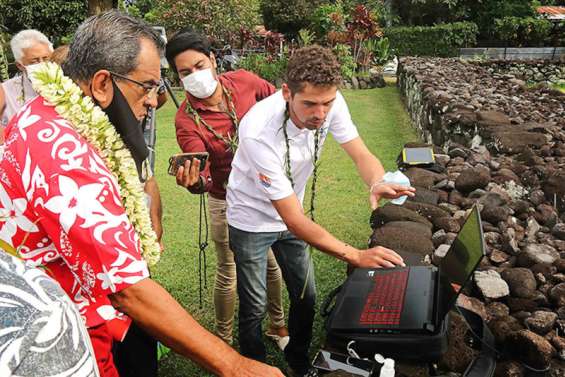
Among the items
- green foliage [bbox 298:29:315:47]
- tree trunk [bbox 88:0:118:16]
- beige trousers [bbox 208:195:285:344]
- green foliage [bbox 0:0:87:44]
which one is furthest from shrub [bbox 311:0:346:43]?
beige trousers [bbox 208:195:285:344]

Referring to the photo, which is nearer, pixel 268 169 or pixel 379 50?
pixel 268 169

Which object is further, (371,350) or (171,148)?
(171,148)

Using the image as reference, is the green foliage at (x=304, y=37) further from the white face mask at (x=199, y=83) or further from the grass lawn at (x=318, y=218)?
the white face mask at (x=199, y=83)

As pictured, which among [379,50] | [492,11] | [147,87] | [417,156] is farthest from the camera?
[492,11]

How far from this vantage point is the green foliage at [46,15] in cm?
1786

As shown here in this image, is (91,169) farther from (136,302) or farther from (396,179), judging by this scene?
(396,179)

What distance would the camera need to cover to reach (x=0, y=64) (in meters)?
8.05

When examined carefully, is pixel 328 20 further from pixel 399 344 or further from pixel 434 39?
pixel 399 344

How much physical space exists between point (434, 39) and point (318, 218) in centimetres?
1647

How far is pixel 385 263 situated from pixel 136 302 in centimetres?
108

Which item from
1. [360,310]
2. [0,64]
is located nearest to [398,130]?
[0,64]

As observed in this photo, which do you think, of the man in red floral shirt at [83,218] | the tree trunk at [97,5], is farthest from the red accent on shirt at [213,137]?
the tree trunk at [97,5]

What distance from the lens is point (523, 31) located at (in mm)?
20438

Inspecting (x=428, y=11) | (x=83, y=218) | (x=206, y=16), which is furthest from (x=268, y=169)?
(x=428, y=11)
